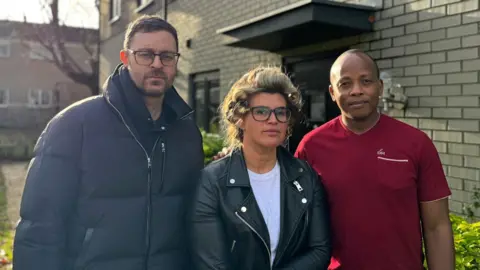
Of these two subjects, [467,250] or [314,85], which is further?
[314,85]

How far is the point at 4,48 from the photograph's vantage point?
32.8 m

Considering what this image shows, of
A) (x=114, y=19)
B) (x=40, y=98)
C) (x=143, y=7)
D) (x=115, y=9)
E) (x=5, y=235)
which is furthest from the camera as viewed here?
(x=40, y=98)

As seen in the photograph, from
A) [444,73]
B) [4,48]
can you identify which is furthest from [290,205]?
[4,48]

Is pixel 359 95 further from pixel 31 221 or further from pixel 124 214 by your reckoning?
pixel 31 221

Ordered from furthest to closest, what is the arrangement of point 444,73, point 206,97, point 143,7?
point 143,7 < point 206,97 < point 444,73

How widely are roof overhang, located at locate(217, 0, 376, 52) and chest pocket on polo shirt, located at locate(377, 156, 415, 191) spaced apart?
3.04 metres

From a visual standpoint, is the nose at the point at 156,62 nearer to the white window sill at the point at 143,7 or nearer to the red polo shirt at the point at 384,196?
the red polo shirt at the point at 384,196

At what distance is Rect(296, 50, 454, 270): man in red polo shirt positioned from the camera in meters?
2.12

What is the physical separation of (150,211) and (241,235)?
0.44 m

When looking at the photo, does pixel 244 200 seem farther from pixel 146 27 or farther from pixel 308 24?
pixel 308 24

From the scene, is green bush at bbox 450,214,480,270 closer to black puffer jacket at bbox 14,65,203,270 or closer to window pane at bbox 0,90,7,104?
black puffer jacket at bbox 14,65,203,270

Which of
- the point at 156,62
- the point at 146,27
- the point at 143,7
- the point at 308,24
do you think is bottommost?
the point at 156,62

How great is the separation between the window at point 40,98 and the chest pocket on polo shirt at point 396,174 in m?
33.4

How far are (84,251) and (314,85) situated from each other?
4789 mm
